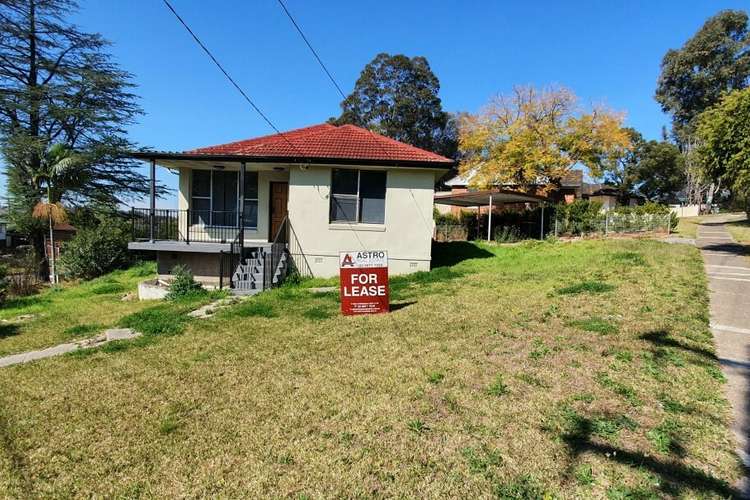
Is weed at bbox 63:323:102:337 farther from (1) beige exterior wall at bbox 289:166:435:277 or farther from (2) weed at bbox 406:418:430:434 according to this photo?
(2) weed at bbox 406:418:430:434

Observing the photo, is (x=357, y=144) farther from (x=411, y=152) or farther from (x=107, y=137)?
(x=107, y=137)

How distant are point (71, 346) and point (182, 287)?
412 centimetres

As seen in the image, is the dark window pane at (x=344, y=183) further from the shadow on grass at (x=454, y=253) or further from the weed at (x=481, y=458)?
the weed at (x=481, y=458)

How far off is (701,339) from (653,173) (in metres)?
47.7

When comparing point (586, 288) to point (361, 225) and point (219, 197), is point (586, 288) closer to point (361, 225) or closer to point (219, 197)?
point (361, 225)

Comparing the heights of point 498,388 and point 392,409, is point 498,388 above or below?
above

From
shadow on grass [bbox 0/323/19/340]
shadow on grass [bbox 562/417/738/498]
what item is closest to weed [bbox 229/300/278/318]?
shadow on grass [bbox 0/323/19/340]

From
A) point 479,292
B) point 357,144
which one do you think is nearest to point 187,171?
point 357,144

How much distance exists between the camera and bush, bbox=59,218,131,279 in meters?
16.9

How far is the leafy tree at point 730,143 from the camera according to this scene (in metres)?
11.7

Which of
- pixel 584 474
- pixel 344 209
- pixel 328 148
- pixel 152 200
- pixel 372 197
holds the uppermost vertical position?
pixel 328 148

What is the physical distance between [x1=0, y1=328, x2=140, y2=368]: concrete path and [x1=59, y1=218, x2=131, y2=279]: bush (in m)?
11.7

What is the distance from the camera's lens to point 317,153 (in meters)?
12.5

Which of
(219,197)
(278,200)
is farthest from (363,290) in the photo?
(219,197)
